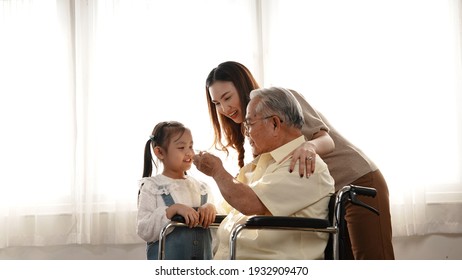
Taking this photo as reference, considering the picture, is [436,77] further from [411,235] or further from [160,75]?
[160,75]

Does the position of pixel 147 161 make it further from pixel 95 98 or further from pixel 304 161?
pixel 95 98

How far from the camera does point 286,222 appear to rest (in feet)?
5.93

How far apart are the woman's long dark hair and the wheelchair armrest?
800 millimetres

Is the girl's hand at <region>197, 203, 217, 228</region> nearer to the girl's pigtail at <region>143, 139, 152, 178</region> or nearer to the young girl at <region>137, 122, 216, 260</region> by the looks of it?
the young girl at <region>137, 122, 216, 260</region>

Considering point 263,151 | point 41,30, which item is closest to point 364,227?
point 263,151

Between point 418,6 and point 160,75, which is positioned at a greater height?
point 418,6

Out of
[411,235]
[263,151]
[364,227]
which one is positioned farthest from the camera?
[411,235]

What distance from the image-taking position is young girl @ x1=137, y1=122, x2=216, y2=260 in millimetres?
2334

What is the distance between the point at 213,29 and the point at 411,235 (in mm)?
1638

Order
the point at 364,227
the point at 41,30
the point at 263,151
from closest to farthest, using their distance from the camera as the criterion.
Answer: the point at 263,151 → the point at 364,227 → the point at 41,30

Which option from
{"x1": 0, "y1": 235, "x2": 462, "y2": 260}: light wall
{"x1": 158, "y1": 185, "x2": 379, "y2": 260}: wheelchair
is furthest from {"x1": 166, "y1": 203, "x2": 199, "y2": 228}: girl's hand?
{"x1": 0, "y1": 235, "x2": 462, "y2": 260}: light wall

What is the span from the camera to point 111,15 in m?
3.89

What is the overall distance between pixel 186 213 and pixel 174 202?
0.64ft

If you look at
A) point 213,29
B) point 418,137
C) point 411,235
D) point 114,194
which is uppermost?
point 213,29
